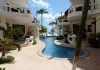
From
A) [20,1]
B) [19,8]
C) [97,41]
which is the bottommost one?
[97,41]

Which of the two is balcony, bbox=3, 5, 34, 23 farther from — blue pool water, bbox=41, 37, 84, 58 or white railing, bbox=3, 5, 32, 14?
blue pool water, bbox=41, 37, 84, 58

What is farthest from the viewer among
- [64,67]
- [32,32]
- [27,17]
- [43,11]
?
[43,11]

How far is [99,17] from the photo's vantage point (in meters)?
20.2

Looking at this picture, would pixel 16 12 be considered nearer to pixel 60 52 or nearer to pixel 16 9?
pixel 16 9

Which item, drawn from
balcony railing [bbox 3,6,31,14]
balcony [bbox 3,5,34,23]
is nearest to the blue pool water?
balcony [bbox 3,5,34,23]

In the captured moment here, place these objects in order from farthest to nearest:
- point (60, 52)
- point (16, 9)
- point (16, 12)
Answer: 1. point (16, 9)
2. point (16, 12)
3. point (60, 52)

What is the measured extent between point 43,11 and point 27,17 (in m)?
46.1

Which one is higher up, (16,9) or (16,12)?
(16,9)

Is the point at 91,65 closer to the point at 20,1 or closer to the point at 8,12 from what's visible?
the point at 8,12

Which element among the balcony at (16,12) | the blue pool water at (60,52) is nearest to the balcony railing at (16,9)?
the balcony at (16,12)

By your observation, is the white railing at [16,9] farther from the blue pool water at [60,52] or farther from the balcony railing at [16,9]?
the blue pool water at [60,52]

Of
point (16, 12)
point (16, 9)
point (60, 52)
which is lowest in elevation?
point (60, 52)

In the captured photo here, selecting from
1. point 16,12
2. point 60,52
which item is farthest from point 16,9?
point 60,52

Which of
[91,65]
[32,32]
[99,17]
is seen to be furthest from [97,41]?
[32,32]
